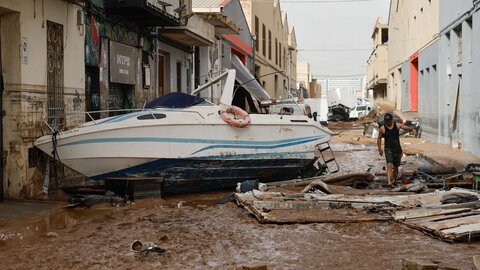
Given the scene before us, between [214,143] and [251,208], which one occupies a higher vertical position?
[214,143]

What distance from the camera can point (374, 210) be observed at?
8180mm

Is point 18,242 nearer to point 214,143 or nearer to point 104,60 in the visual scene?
point 214,143

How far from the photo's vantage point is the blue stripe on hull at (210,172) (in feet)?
31.9

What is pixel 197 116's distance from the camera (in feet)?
33.1

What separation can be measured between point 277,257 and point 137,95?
9202 millimetres

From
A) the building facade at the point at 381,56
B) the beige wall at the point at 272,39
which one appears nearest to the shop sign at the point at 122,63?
the beige wall at the point at 272,39

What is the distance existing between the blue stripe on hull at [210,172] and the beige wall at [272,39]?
21.4 meters

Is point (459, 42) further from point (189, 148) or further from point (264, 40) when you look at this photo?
point (264, 40)

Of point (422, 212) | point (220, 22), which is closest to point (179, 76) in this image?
point (220, 22)

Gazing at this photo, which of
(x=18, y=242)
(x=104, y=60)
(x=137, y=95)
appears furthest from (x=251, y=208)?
(x=137, y=95)

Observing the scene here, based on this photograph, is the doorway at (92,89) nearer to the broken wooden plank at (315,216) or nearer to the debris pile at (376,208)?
the debris pile at (376,208)

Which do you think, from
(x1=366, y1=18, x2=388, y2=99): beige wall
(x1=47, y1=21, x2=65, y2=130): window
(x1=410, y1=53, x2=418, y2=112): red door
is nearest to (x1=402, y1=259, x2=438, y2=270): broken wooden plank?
(x1=47, y1=21, x2=65, y2=130): window

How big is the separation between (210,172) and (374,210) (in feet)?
11.0

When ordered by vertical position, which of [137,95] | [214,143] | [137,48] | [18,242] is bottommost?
[18,242]
